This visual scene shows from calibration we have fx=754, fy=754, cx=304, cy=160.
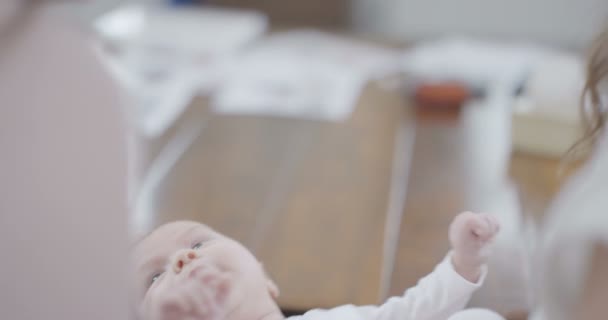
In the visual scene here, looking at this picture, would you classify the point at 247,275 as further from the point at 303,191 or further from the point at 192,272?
the point at 303,191

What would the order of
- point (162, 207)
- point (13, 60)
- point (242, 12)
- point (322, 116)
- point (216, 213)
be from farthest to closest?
point (242, 12) → point (322, 116) → point (216, 213) → point (162, 207) → point (13, 60)

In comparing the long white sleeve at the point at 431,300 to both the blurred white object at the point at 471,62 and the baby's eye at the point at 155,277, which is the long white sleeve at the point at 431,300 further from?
the blurred white object at the point at 471,62

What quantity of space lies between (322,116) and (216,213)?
53 centimetres

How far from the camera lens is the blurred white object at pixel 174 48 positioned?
3.90 ft

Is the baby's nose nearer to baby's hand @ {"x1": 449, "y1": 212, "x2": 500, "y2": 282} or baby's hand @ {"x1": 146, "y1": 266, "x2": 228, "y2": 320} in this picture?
baby's hand @ {"x1": 146, "y1": 266, "x2": 228, "y2": 320}

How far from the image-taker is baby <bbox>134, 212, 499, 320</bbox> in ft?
1.17

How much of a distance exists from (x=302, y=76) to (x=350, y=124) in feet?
0.67

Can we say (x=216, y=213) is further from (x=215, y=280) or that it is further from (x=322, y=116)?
(x=322, y=116)

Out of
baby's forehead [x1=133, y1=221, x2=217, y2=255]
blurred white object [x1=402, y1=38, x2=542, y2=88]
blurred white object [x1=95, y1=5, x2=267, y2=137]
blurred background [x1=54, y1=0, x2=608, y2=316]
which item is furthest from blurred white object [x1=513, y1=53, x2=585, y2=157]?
baby's forehead [x1=133, y1=221, x2=217, y2=255]

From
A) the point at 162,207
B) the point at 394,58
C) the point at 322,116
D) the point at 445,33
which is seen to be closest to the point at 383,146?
the point at 322,116

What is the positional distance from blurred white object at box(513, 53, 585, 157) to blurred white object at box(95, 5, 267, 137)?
1.65ft

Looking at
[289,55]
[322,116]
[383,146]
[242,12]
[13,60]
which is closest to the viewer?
[13,60]

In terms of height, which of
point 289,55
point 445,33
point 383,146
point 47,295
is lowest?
point 47,295

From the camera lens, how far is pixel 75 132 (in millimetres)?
333
